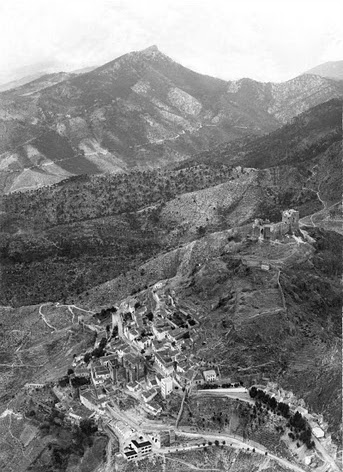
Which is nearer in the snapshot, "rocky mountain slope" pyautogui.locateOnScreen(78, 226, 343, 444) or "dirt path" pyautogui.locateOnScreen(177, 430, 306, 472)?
"dirt path" pyautogui.locateOnScreen(177, 430, 306, 472)

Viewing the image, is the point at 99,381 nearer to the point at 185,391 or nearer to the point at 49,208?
the point at 185,391

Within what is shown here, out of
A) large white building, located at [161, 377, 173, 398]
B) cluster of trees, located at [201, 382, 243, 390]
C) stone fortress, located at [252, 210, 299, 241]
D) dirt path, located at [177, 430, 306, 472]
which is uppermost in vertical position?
stone fortress, located at [252, 210, 299, 241]

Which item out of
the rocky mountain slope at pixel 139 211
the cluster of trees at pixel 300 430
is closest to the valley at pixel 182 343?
the cluster of trees at pixel 300 430

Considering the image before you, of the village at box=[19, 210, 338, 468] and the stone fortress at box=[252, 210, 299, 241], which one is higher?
the stone fortress at box=[252, 210, 299, 241]

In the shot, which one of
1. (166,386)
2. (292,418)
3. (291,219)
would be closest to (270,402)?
(292,418)

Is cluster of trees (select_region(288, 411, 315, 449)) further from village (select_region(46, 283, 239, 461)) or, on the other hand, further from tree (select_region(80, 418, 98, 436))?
tree (select_region(80, 418, 98, 436))

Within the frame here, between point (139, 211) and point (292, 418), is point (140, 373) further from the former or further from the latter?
point (139, 211)

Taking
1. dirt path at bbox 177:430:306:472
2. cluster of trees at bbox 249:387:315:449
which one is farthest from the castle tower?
dirt path at bbox 177:430:306:472
